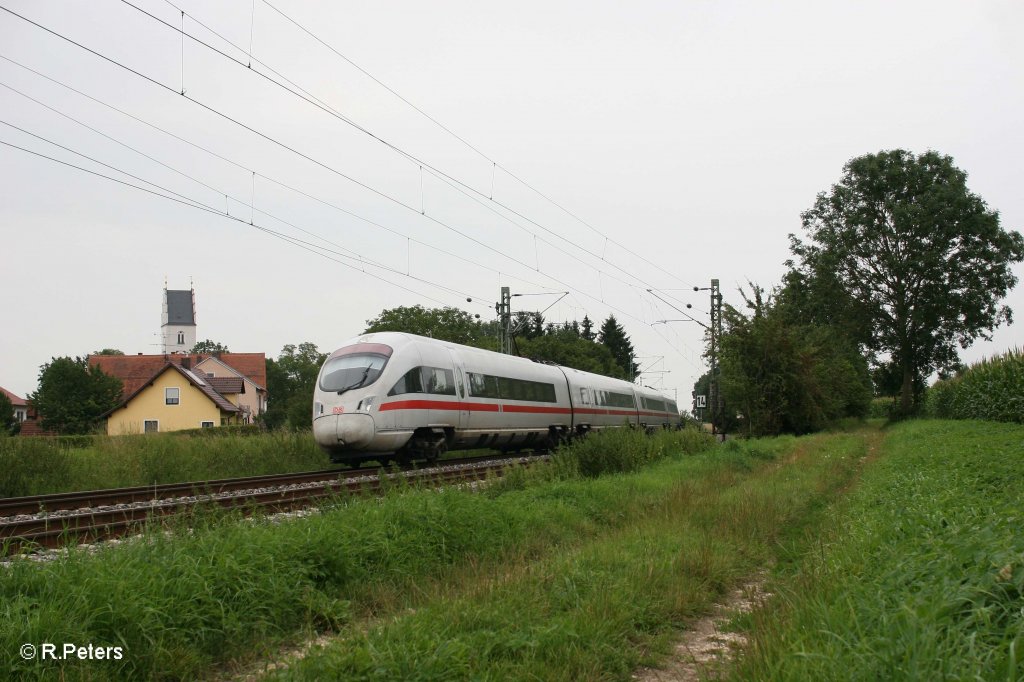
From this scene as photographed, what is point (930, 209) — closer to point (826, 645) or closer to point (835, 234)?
point (835, 234)

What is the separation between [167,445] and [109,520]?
821cm

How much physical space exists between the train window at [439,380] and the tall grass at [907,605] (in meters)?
11.6

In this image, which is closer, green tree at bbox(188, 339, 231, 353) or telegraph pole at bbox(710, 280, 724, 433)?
telegraph pole at bbox(710, 280, 724, 433)

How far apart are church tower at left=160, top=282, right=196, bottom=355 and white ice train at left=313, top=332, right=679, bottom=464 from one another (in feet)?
366

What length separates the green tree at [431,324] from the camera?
6581 centimetres

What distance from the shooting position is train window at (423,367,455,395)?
59.7 ft

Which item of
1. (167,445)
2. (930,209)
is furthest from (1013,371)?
(167,445)

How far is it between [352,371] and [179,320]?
119m

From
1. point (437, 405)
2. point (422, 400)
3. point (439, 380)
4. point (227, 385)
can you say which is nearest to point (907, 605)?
point (422, 400)

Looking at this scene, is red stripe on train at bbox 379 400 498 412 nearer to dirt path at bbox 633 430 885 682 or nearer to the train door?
the train door

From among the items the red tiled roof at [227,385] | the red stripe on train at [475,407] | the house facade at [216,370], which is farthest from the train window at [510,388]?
the red tiled roof at [227,385]

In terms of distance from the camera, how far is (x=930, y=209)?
4631 cm

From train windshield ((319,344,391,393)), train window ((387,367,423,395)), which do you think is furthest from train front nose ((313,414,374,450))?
train window ((387,367,423,395))

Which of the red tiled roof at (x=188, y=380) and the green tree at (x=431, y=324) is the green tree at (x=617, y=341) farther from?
the red tiled roof at (x=188, y=380)
